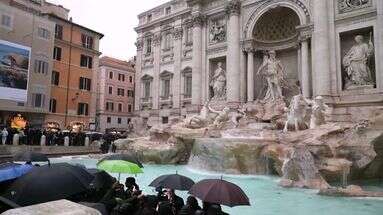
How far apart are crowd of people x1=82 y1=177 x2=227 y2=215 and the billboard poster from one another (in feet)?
84.1

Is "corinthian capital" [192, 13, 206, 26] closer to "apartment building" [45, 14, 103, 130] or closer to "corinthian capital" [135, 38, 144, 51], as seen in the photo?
"corinthian capital" [135, 38, 144, 51]

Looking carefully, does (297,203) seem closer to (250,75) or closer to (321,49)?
(321,49)

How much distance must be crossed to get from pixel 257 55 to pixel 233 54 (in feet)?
6.01

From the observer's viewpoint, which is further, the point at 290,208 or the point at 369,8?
the point at 369,8

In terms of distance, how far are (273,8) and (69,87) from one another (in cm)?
2211

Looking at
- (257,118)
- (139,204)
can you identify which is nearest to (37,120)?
(257,118)

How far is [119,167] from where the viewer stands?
6656 mm

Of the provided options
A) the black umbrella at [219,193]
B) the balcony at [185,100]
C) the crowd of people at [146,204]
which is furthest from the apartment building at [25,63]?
the black umbrella at [219,193]

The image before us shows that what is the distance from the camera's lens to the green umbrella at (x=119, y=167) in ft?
21.5

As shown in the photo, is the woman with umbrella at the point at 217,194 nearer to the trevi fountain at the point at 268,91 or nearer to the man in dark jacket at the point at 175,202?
the man in dark jacket at the point at 175,202

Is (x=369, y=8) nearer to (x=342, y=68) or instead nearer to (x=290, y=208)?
(x=342, y=68)

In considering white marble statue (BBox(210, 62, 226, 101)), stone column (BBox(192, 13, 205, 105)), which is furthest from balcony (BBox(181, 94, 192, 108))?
white marble statue (BBox(210, 62, 226, 101))

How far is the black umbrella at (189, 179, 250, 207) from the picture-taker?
186 inches

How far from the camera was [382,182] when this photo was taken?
550 inches
